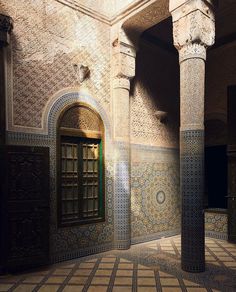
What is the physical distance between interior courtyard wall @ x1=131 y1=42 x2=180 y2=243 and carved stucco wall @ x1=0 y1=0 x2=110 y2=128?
3.10ft

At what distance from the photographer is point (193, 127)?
11.1 feet

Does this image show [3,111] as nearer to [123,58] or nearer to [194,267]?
[123,58]

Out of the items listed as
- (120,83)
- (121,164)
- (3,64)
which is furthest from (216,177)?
(3,64)

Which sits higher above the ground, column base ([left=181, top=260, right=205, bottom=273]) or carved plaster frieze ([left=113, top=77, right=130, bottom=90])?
carved plaster frieze ([left=113, top=77, right=130, bottom=90])

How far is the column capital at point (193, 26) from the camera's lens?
3.35m

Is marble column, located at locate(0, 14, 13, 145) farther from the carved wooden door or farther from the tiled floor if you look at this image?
the tiled floor

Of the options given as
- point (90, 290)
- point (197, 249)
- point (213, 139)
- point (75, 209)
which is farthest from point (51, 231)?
point (213, 139)

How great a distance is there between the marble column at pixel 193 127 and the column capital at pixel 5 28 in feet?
7.12

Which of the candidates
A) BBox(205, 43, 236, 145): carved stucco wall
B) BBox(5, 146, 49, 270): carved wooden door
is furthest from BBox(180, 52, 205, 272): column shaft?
BBox(205, 43, 236, 145): carved stucco wall

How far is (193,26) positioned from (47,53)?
2.00m

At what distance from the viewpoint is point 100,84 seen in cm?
445

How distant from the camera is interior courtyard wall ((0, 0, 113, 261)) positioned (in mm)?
3512

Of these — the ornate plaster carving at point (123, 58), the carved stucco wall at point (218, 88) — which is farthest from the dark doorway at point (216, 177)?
the ornate plaster carving at point (123, 58)

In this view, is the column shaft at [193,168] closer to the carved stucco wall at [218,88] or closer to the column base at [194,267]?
the column base at [194,267]
